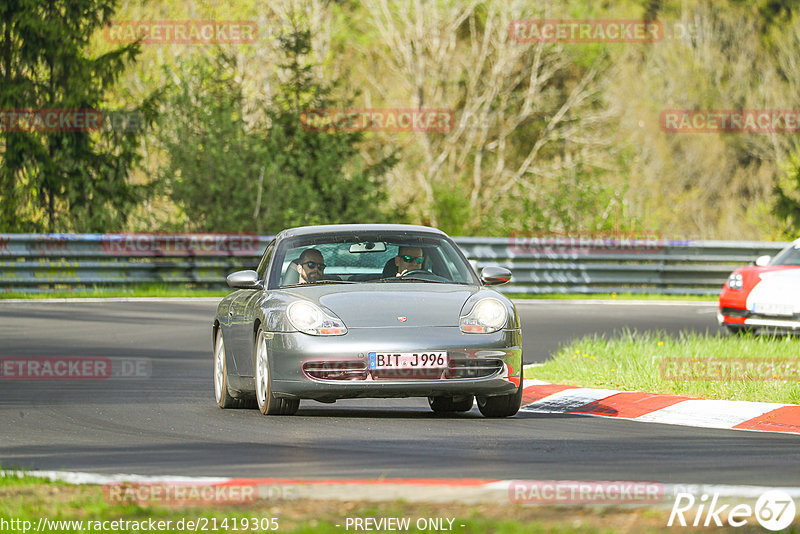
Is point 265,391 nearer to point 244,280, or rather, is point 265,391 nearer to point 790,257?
point 244,280

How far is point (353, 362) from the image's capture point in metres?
10.4

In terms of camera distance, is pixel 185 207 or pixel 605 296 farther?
pixel 185 207

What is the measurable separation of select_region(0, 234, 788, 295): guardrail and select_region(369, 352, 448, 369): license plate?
15886mm

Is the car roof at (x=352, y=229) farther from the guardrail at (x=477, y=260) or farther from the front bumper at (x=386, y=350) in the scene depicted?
the guardrail at (x=477, y=260)

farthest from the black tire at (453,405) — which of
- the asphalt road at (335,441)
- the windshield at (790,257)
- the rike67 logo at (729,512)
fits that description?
the windshield at (790,257)

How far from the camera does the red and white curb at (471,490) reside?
6.52 m

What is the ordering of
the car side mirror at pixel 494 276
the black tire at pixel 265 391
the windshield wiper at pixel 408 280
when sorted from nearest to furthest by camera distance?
the black tire at pixel 265 391 < the windshield wiper at pixel 408 280 < the car side mirror at pixel 494 276

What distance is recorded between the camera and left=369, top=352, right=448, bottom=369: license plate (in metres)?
10.3

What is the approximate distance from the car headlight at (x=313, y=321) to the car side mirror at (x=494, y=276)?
57.7 inches

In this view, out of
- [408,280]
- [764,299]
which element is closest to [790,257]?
[764,299]

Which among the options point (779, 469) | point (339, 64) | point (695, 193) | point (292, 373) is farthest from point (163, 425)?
point (695, 193)

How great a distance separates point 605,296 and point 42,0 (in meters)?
14.0

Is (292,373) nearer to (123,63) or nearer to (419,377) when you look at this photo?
(419,377)

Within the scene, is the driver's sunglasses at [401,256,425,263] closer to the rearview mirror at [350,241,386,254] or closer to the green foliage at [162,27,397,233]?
the rearview mirror at [350,241,386,254]
